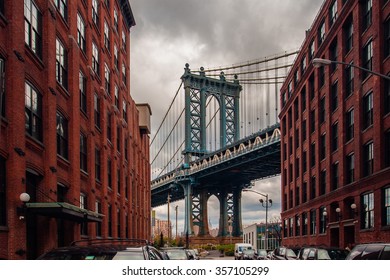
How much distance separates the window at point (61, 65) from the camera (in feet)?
68.2

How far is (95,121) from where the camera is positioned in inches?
987

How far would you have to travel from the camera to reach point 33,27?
61.1 ft

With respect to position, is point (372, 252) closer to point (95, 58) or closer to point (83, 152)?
point (83, 152)

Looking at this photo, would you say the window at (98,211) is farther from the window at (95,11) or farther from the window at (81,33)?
the window at (95,11)

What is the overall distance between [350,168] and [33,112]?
62.1ft

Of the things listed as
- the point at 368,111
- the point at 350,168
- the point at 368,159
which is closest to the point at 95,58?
the point at 368,111

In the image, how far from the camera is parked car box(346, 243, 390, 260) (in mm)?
10203

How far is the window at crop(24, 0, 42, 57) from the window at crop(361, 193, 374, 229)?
54.2ft

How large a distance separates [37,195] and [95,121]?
7.21 meters

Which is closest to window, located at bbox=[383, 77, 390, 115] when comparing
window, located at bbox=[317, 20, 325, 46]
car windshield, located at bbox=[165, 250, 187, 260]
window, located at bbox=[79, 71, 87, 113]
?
window, located at bbox=[317, 20, 325, 46]

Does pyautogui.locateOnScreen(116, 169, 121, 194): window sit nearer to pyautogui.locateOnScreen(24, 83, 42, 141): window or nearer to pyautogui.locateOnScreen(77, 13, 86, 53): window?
pyautogui.locateOnScreen(77, 13, 86, 53): window

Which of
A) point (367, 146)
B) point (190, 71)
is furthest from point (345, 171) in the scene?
point (190, 71)

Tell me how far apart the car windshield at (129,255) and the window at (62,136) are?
11.2 metres
